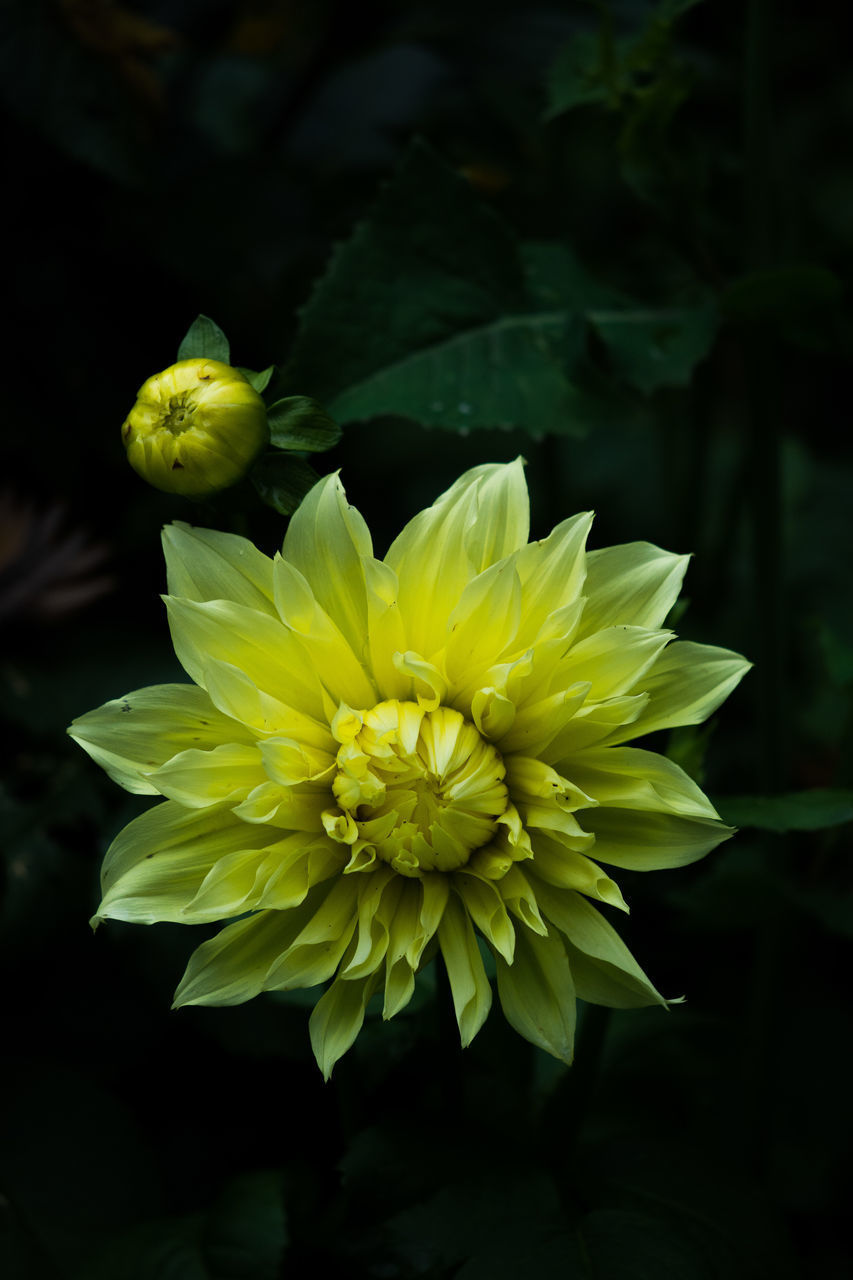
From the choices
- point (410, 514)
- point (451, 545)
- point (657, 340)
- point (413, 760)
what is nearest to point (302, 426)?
point (451, 545)

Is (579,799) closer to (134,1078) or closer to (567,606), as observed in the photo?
(567,606)

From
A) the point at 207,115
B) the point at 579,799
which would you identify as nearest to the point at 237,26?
the point at 207,115

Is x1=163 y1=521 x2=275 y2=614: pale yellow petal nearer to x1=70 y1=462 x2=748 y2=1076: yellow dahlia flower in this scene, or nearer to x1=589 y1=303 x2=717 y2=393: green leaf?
x1=70 y1=462 x2=748 y2=1076: yellow dahlia flower

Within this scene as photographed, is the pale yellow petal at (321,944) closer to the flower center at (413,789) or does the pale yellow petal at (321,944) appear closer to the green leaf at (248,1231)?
the flower center at (413,789)

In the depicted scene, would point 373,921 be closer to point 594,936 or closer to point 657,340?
point 594,936

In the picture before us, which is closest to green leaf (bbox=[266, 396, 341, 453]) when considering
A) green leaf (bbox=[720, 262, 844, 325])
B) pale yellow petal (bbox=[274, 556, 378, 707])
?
pale yellow petal (bbox=[274, 556, 378, 707])

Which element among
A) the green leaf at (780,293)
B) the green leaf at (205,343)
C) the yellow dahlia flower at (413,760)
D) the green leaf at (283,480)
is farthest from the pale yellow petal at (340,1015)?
the green leaf at (780,293)
